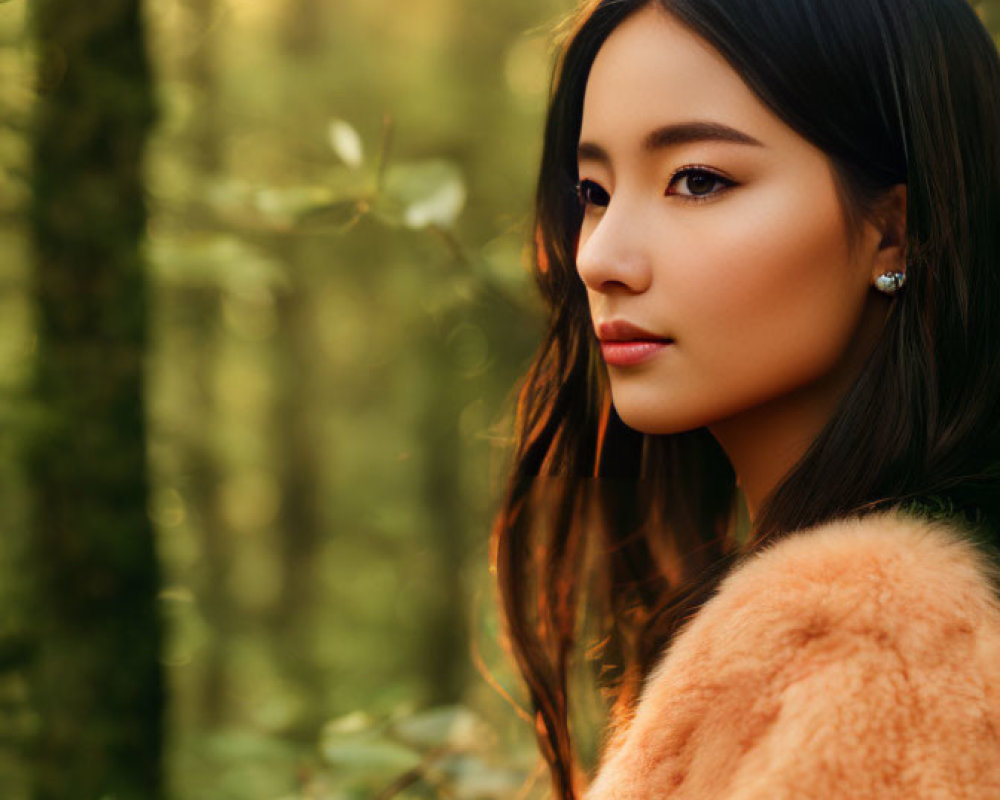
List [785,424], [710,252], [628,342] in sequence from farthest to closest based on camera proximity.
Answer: [785,424], [628,342], [710,252]

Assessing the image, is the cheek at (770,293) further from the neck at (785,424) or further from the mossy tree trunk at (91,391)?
the mossy tree trunk at (91,391)

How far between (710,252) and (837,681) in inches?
30.3

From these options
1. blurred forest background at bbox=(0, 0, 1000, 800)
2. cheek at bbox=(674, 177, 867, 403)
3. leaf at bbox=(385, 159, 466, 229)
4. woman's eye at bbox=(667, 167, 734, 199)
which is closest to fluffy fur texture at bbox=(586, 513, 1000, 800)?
cheek at bbox=(674, 177, 867, 403)

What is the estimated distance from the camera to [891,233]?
1756mm

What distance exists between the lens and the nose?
174cm

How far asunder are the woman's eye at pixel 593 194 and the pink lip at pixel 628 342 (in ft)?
1.07

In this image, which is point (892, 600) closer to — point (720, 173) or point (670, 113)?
point (720, 173)

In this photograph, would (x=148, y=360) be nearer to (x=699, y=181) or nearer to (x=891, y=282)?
(x=699, y=181)

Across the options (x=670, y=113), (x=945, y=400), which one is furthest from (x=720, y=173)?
(x=945, y=400)

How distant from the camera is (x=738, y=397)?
1.78 metres

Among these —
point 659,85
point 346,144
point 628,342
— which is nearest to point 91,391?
point 346,144

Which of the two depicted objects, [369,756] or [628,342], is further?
[369,756]

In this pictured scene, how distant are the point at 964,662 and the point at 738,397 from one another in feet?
2.23

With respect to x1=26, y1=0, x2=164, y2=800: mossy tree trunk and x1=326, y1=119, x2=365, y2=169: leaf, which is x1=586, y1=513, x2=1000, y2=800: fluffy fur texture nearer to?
x1=326, y1=119, x2=365, y2=169: leaf
